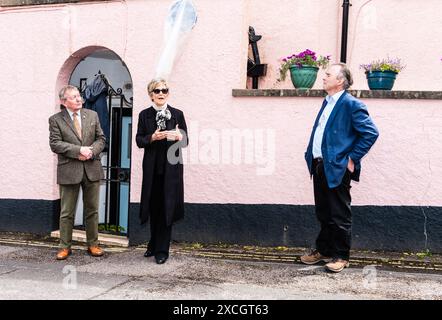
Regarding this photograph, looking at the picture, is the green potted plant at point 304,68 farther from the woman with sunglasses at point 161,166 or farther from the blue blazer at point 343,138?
the woman with sunglasses at point 161,166

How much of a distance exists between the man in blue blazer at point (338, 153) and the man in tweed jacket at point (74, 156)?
2517 mm

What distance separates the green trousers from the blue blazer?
2.76 metres

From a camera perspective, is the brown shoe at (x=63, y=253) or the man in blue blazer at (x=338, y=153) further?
the brown shoe at (x=63, y=253)

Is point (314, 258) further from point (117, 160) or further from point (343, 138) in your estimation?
point (117, 160)

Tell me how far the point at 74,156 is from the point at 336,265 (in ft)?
10.2

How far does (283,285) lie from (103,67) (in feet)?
19.9

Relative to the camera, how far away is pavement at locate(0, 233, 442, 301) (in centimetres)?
480

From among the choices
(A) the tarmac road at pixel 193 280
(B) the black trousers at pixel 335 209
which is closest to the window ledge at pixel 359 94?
(B) the black trousers at pixel 335 209

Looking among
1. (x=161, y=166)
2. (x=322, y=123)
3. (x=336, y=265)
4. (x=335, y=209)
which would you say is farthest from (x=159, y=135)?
(x=336, y=265)

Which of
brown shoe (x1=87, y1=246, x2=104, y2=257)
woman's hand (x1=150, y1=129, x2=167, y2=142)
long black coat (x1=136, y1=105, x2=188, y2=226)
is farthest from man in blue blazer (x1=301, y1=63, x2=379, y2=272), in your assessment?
brown shoe (x1=87, y1=246, x2=104, y2=257)

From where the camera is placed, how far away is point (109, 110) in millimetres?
8273

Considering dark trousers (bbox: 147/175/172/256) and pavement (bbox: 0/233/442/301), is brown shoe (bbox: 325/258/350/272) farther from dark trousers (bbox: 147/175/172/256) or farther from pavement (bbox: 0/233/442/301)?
dark trousers (bbox: 147/175/172/256)

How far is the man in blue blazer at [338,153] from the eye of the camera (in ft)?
17.8

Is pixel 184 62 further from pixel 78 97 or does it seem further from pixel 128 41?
pixel 78 97
